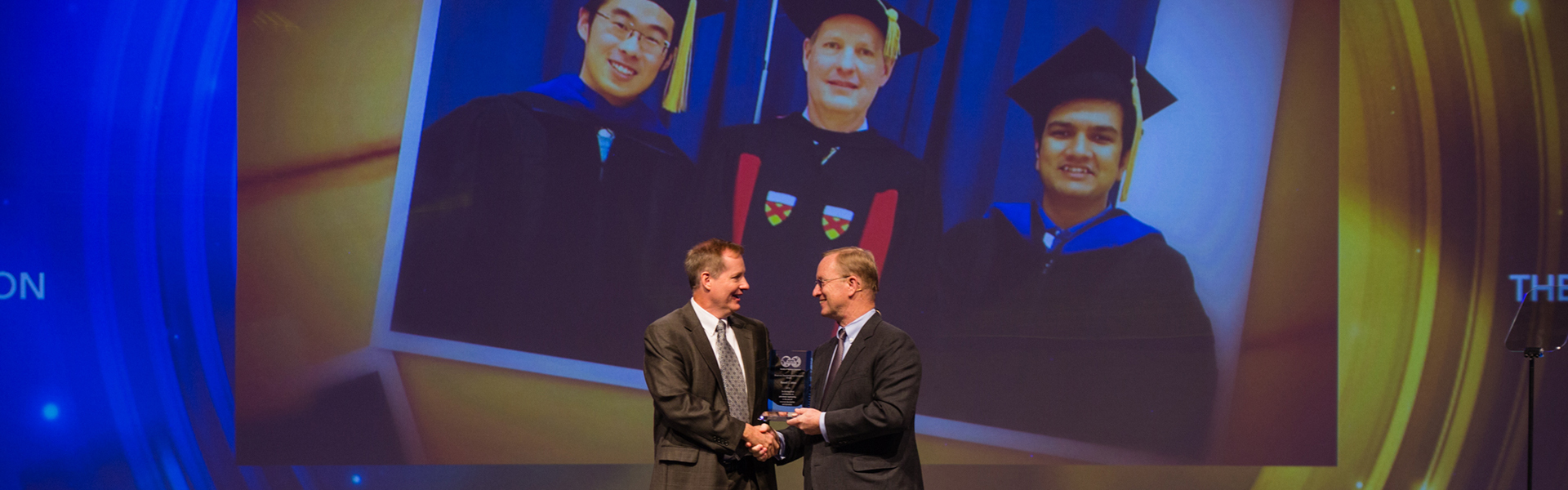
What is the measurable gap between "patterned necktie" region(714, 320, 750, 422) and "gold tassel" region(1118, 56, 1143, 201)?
7.37 ft

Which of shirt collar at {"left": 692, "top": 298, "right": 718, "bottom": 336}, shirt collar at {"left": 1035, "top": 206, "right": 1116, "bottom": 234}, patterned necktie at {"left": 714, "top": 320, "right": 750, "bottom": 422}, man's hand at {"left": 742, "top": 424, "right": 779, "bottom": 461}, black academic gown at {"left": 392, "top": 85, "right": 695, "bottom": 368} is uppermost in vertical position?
shirt collar at {"left": 1035, "top": 206, "right": 1116, "bottom": 234}

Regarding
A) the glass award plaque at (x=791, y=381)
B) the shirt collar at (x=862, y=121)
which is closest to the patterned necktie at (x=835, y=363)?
the glass award plaque at (x=791, y=381)

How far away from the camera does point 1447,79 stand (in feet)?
14.8

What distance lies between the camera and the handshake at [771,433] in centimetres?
279

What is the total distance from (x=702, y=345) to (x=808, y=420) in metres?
0.40

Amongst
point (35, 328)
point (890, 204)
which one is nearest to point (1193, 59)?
point (890, 204)

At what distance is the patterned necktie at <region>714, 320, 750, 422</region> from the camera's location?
9.73 ft

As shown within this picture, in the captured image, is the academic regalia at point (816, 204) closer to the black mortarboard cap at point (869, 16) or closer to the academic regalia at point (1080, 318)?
the black mortarboard cap at point (869, 16)

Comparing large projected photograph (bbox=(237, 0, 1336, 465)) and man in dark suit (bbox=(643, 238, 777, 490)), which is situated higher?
large projected photograph (bbox=(237, 0, 1336, 465))

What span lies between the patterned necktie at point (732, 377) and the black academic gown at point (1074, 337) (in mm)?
1523

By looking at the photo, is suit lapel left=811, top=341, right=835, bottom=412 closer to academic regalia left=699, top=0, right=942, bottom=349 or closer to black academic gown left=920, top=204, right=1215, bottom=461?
academic regalia left=699, top=0, right=942, bottom=349

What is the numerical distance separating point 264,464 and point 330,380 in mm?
468

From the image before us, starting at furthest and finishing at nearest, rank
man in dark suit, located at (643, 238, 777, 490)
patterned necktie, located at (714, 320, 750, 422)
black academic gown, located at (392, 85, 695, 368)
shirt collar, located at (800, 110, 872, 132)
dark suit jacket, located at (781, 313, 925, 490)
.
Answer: shirt collar, located at (800, 110, 872, 132) → black academic gown, located at (392, 85, 695, 368) → patterned necktie, located at (714, 320, 750, 422) → man in dark suit, located at (643, 238, 777, 490) → dark suit jacket, located at (781, 313, 925, 490)

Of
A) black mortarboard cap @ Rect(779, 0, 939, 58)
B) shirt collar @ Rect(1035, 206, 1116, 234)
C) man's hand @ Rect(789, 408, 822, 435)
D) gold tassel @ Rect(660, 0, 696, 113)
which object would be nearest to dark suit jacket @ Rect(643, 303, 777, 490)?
man's hand @ Rect(789, 408, 822, 435)
